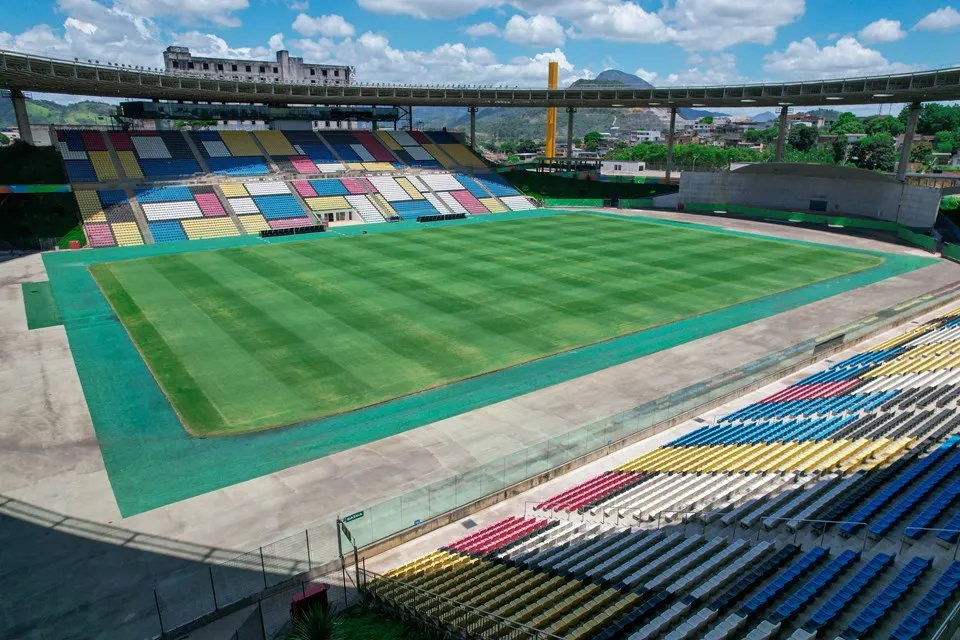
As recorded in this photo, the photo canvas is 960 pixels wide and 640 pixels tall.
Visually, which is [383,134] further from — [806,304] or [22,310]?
[806,304]

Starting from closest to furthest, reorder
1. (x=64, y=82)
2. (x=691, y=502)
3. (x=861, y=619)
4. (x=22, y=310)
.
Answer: (x=861, y=619)
(x=691, y=502)
(x=22, y=310)
(x=64, y=82)

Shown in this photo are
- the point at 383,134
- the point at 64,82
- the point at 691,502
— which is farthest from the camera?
the point at 383,134

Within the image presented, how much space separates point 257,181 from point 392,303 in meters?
39.0

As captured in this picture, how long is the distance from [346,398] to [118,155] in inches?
2170

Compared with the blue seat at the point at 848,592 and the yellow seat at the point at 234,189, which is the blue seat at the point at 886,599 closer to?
the blue seat at the point at 848,592

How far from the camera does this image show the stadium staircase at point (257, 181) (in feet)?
183

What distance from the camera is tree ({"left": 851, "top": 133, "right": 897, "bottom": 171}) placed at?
117 m

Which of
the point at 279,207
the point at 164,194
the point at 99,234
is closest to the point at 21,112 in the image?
the point at 164,194

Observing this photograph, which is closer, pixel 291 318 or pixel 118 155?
pixel 291 318

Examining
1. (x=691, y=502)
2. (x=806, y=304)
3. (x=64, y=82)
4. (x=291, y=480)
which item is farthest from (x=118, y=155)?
(x=691, y=502)

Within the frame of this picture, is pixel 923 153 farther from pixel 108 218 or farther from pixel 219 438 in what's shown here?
pixel 219 438

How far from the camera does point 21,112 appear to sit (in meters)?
55.6

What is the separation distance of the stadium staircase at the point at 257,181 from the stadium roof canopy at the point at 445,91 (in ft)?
16.2

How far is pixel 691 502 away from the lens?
1439 cm
